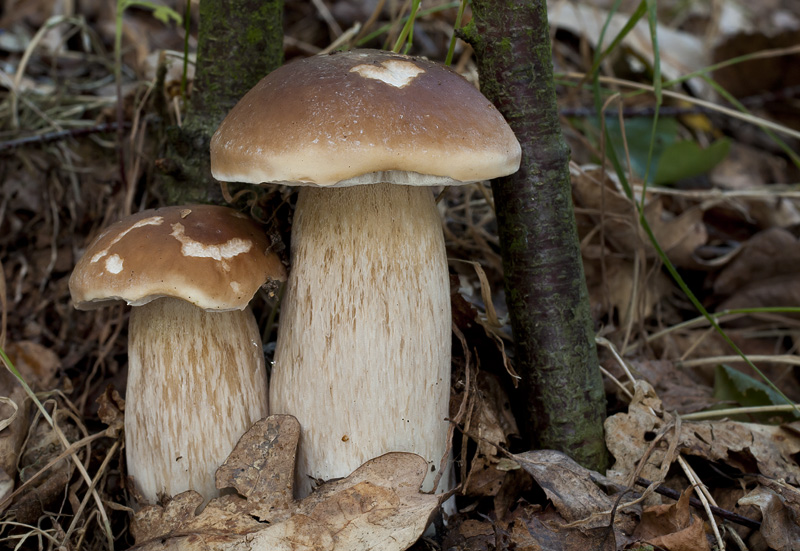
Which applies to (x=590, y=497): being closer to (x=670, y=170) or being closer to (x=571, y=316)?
(x=571, y=316)

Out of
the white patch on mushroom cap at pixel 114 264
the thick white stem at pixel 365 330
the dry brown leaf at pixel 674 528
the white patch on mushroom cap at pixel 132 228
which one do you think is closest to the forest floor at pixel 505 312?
the dry brown leaf at pixel 674 528

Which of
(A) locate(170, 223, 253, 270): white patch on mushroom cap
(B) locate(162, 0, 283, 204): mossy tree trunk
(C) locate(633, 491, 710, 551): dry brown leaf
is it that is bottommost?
(C) locate(633, 491, 710, 551): dry brown leaf

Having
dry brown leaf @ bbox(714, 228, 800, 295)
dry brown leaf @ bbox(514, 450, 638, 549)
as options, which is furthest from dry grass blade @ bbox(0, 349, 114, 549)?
dry brown leaf @ bbox(714, 228, 800, 295)

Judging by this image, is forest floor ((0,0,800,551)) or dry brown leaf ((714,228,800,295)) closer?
forest floor ((0,0,800,551))

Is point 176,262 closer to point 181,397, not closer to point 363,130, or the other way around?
point 181,397

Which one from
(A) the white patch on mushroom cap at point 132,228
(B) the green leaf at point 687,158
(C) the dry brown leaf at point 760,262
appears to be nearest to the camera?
(A) the white patch on mushroom cap at point 132,228

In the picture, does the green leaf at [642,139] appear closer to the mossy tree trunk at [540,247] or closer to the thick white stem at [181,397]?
the mossy tree trunk at [540,247]

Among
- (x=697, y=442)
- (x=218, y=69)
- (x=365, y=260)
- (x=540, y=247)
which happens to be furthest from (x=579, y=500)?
(x=218, y=69)

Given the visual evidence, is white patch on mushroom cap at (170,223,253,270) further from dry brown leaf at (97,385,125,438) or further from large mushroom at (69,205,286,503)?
dry brown leaf at (97,385,125,438)
